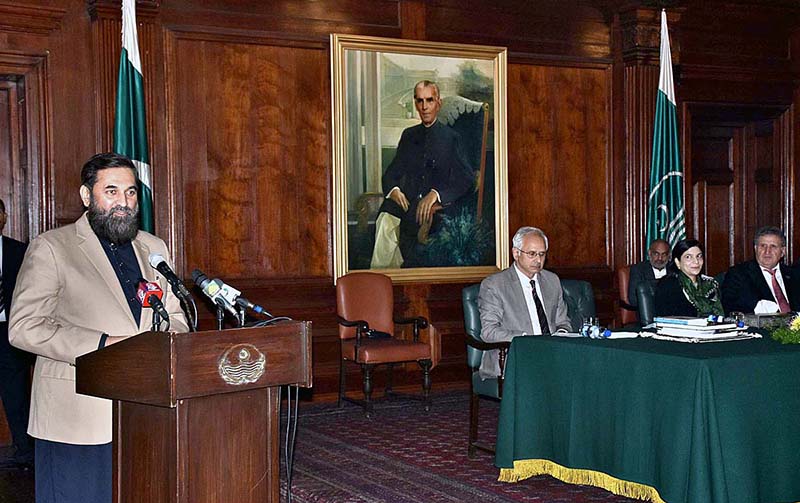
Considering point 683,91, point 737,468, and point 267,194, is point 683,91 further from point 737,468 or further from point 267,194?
point 737,468

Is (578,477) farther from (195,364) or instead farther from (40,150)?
(40,150)

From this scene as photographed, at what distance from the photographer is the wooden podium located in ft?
9.41

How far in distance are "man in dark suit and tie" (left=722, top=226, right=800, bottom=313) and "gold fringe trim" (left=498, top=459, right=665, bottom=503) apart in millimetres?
2332

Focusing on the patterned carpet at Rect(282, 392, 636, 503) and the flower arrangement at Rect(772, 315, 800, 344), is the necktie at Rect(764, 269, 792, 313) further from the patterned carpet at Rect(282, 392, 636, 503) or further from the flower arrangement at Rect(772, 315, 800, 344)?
the patterned carpet at Rect(282, 392, 636, 503)

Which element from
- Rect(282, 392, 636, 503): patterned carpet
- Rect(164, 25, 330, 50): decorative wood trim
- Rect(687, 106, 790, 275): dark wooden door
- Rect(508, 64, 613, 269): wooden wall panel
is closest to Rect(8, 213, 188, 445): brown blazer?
Rect(282, 392, 636, 503): patterned carpet

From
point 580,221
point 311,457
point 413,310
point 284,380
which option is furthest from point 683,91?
point 284,380

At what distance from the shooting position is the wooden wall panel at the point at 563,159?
365 inches

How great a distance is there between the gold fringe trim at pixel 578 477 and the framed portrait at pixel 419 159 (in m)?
3.42

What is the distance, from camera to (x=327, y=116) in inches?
330

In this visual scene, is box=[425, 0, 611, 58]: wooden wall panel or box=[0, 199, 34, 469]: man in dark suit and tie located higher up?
box=[425, 0, 611, 58]: wooden wall panel

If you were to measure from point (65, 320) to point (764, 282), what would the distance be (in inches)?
203

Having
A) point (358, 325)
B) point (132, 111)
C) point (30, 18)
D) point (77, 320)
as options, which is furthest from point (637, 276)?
point (77, 320)

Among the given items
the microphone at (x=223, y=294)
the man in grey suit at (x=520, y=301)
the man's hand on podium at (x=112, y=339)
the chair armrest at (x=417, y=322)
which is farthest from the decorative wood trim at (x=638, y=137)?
the microphone at (x=223, y=294)

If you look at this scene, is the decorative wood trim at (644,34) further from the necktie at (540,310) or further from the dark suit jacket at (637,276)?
the necktie at (540,310)
